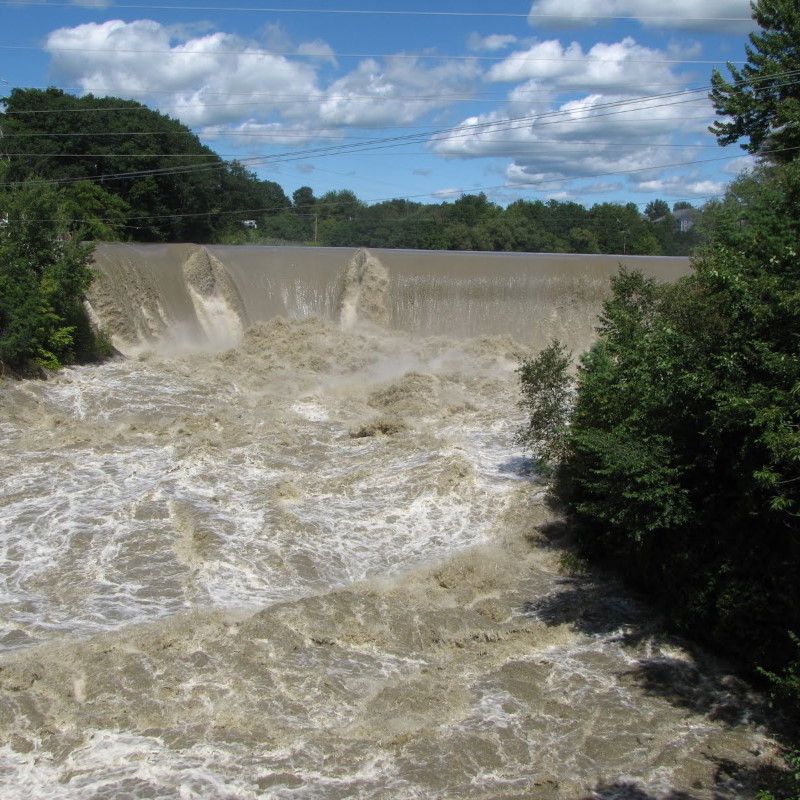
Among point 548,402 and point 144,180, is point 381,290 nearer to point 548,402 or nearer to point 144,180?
point 548,402

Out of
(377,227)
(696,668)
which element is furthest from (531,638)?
(377,227)

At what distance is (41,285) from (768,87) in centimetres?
2041

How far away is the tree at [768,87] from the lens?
2331cm

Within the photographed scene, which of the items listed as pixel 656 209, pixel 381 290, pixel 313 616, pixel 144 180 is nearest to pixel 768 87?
pixel 381 290

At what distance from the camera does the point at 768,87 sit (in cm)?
2411

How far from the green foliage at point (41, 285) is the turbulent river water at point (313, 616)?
1.06 metres

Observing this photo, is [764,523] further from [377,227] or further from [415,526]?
[377,227]

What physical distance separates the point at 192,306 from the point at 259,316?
2208 mm

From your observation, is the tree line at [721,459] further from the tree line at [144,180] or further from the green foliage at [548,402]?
the tree line at [144,180]

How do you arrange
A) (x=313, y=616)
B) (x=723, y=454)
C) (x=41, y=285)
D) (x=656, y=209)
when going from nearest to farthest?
(x=723, y=454) → (x=313, y=616) → (x=41, y=285) → (x=656, y=209)

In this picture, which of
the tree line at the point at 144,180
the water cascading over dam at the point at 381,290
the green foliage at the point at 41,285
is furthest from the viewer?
the tree line at the point at 144,180

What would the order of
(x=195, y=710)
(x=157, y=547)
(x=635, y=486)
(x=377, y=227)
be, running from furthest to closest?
(x=377, y=227)
(x=157, y=547)
(x=635, y=486)
(x=195, y=710)

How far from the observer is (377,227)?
70.5m

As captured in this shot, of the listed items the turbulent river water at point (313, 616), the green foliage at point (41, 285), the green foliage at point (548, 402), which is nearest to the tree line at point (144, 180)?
the green foliage at point (41, 285)
